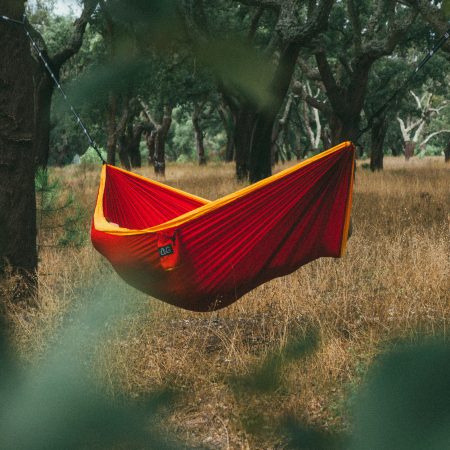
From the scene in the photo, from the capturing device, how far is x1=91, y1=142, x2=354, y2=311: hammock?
363cm

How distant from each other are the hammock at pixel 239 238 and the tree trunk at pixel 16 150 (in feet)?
2.60

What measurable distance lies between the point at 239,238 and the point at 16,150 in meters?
1.89

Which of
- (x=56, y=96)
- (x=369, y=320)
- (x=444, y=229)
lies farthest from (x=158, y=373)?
(x=56, y=96)

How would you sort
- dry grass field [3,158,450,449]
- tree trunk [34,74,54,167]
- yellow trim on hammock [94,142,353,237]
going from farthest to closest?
tree trunk [34,74,54,167], yellow trim on hammock [94,142,353,237], dry grass field [3,158,450,449]

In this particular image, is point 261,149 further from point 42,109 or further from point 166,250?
point 166,250

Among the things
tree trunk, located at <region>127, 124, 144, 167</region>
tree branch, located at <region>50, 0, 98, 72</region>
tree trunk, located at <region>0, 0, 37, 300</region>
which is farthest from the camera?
tree trunk, located at <region>127, 124, 144, 167</region>

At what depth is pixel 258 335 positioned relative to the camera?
4457mm

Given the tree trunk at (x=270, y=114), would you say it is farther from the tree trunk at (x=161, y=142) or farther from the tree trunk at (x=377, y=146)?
the tree trunk at (x=377, y=146)

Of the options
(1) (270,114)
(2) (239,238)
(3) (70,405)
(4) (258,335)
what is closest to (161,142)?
(1) (270,114)

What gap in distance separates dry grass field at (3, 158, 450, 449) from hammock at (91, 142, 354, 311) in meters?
0.44

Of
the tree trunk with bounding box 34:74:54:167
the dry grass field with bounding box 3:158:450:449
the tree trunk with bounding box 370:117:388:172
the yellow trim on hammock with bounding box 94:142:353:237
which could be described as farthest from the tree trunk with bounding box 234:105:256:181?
the yellow trim on hammock with bounding box 94:142:353:237

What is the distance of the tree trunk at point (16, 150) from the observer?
14.9ft

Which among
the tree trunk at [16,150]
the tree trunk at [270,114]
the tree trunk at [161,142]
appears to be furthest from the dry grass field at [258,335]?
the tree trunk at [161,142]

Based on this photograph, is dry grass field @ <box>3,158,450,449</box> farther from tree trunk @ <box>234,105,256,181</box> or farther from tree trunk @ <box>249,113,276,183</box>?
tree trunk @ <box>234,105,256,181</box>
